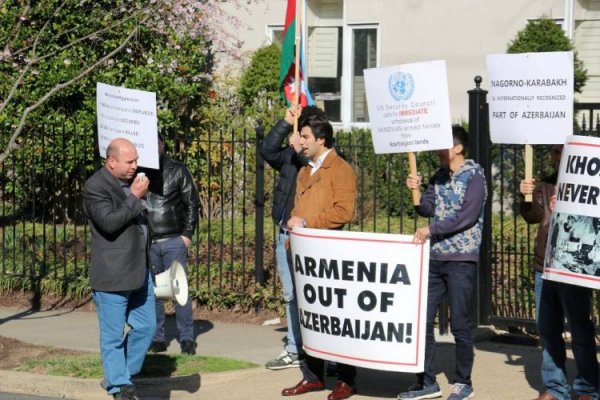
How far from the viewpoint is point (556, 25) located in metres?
16.6

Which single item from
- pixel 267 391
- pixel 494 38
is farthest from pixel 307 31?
pixel 267 391

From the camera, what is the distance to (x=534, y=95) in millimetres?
8828

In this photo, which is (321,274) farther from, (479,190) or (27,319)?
(27,319)

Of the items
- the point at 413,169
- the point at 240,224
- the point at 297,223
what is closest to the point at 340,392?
Result: the point at 297,223

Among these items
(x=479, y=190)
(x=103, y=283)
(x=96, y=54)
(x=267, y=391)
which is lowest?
(x=267, y=391)

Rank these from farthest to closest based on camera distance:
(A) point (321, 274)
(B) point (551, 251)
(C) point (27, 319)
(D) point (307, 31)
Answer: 1. (D) point (307, 31)
2. (C) point (27, 319)
3. (A) point (321, 274)
4. (B) point (551, 251)

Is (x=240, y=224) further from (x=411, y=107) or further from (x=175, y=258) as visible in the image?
(x=411, y=107)

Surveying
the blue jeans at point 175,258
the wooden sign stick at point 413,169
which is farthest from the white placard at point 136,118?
the wooden sign stick at point 413,169

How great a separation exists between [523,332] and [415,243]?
345cm

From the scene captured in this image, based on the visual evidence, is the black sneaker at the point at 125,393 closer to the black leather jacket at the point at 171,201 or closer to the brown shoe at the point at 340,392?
the brown shoe at the point at 340,392

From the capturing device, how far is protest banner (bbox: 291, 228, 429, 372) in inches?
341

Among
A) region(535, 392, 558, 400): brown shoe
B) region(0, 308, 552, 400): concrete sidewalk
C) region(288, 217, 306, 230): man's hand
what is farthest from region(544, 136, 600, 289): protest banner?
region(288, 217, 306, 230): man's hand

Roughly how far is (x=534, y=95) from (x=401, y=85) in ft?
2.93

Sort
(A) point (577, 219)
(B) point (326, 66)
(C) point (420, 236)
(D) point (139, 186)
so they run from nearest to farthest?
(A) point (577, 219)
(C) point (420, 236)
(D) point (139, 186)
(B) point (326, 66)
